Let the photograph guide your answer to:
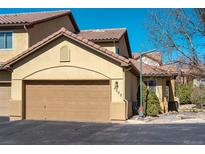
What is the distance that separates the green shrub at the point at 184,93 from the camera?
35406 mm

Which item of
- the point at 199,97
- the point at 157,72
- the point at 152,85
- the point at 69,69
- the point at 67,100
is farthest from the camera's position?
the point at 199,97

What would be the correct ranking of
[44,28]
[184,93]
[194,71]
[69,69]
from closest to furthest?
[69,69] → [44,28] → [194,71] → [184,93]

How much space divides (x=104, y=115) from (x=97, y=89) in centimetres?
140

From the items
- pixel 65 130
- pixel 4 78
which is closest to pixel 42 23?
pixel 4 78

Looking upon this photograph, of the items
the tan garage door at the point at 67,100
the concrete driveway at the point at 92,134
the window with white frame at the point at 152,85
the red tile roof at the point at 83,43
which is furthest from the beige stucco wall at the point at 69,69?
the window with white frame at the point at 152,85

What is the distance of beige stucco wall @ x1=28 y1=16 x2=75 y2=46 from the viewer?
21859 millimetres

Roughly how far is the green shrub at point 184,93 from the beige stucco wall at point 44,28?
14800mm

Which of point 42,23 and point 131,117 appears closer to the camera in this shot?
point 131,117

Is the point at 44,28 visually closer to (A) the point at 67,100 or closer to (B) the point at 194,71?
(A) the point at 67,100

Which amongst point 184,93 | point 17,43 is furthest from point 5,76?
point 184,93

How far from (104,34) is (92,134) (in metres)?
13.3

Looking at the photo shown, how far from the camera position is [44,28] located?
2353cm

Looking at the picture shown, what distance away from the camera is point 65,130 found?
46.3 ft

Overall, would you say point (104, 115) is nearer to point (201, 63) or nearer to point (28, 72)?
point (28, 72)
